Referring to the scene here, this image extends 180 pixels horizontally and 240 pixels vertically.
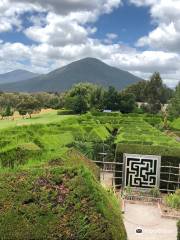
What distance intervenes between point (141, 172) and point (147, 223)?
5.89 meters

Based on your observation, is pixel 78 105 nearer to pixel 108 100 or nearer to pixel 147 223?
pixel 108 100

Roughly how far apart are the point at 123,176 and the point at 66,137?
735 centimetres

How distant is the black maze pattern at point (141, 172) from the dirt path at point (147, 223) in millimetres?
2787

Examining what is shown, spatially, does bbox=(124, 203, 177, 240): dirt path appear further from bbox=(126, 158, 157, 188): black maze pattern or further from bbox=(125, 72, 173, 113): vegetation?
bbox=(125, 72, 173, 113): vegetation

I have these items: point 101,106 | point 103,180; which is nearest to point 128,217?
point 103,180

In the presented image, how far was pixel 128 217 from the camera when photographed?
1806 centimetres

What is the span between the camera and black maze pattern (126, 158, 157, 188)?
2298 cm

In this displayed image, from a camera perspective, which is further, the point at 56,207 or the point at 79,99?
the point at 79,99

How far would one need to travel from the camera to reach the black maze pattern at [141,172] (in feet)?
75.4

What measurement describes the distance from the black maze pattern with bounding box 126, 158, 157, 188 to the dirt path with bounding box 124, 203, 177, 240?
2787 mm

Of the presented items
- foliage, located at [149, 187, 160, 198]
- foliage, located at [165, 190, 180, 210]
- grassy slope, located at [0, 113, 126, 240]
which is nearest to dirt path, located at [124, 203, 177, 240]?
foliage, located at [165, 190, 180, 210]

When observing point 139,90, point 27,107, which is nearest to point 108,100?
point 27,107

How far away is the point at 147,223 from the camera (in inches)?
685

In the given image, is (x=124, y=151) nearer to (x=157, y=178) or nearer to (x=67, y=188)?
(x=157, y=178)
